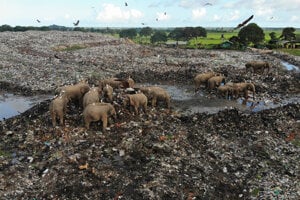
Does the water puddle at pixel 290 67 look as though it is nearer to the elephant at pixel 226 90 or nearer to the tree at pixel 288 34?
the elephant at pixel 226 90

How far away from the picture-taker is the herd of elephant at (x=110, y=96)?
13531 mm

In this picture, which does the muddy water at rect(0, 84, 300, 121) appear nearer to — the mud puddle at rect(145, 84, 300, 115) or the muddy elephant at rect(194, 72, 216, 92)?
the mud puddle at rect(145, 84, 300, 115)

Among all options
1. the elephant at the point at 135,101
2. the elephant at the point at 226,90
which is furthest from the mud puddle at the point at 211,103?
the elephant at the point at 135,101

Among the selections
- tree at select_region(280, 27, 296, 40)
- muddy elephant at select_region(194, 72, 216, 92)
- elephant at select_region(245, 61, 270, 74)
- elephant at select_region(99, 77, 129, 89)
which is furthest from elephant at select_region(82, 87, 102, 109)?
tree at select_region(280, 27, 296, 40)

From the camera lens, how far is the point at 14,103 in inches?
772

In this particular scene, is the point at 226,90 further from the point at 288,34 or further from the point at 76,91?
the point at 288,34

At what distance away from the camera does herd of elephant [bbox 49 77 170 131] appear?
13445mm

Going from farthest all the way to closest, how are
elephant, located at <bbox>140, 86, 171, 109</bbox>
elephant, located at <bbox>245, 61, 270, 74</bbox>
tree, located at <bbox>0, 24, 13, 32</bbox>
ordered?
tree, located at <bbox>0, 24, 13, 32</bbox>
elephant, located at <bbox>245, 61, 270, 74</bbox>
elephant, located at <bbox>140, 86, 171, 109</bbox>

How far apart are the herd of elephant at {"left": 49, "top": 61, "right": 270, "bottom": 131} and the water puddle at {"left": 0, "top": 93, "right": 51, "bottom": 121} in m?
2.80

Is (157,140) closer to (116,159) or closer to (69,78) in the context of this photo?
(116,159)

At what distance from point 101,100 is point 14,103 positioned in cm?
678

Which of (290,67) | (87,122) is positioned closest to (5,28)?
(290,67)

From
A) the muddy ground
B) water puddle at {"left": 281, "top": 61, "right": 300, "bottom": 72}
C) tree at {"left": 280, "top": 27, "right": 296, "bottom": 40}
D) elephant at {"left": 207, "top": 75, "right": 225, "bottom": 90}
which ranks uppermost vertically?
tree at {"left": 280, "top": 27, "right": 296, "bottom": 40}

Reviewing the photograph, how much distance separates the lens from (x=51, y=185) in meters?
10.3
